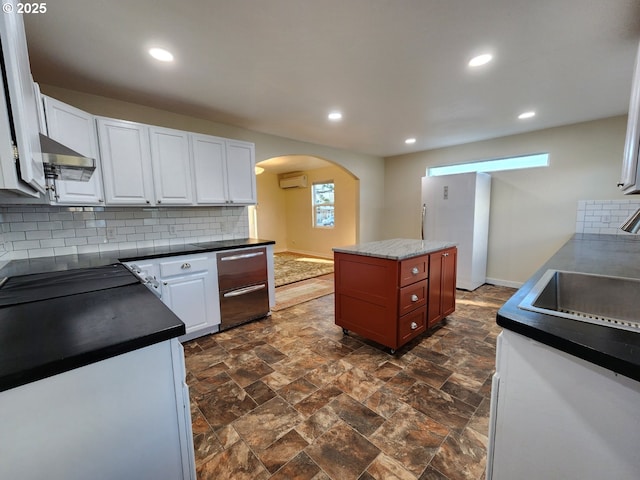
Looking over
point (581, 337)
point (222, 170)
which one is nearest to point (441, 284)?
point (581, 337)

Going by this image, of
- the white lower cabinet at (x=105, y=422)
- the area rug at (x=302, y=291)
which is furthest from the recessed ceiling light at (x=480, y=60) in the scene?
the area rug at (x=302, y=291)

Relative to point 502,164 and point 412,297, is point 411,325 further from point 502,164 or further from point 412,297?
point 502,164

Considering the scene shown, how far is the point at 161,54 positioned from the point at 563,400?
277cm

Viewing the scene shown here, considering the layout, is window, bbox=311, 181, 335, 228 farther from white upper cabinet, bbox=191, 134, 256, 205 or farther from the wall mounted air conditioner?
white upper cabinet, bbox=191, 134, 256, 205

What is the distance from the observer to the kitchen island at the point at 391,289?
2223 mm

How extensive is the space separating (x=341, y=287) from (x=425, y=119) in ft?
7.73

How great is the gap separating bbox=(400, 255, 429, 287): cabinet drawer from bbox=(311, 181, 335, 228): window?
4677mm

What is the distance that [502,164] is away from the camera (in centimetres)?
422

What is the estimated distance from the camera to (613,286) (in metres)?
1.27

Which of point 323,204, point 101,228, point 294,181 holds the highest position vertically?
point 294,181

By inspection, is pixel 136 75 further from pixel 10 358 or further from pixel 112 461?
pixel 112 461

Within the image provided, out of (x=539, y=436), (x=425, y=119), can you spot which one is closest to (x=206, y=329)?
(x=539, y=436)

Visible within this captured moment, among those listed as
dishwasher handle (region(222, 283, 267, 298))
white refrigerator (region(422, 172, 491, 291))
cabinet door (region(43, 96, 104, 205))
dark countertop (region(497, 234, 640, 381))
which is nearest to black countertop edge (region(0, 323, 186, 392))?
dark countertop (region(497, 234, 640, 381))

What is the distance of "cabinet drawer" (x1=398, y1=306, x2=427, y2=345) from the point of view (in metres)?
2.28
